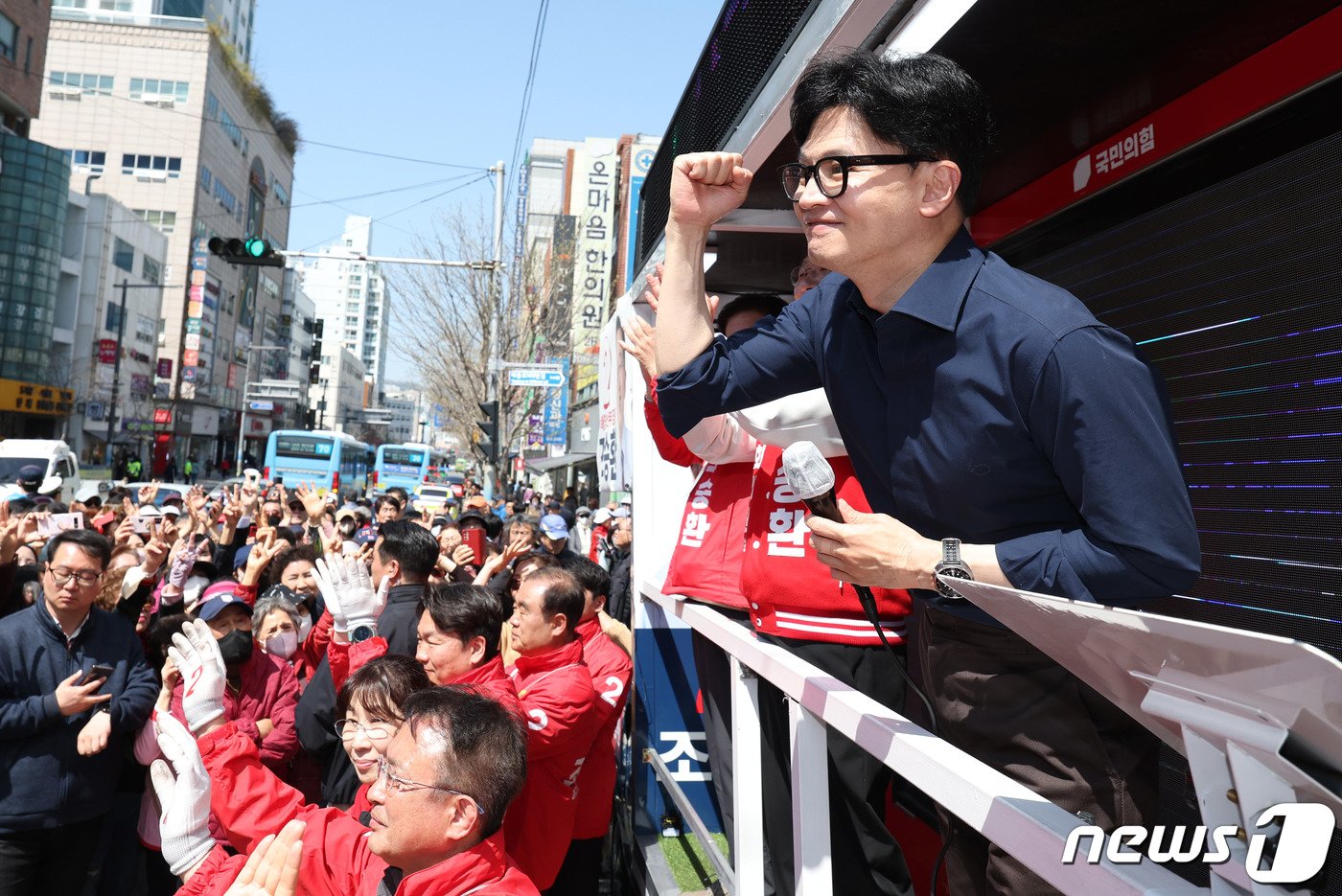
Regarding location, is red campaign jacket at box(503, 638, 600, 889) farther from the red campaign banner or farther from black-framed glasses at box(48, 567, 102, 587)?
the red campaign banner

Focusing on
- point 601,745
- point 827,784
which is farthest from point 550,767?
point 827,784

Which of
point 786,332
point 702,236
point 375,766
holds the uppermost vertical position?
point 702,236

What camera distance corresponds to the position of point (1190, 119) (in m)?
2.79

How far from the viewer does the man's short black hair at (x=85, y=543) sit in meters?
4.46

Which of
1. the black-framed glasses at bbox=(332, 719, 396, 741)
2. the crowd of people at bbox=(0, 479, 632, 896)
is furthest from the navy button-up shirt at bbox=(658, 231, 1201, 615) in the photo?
the black-framed glasses at bbox=(332, 719, 396, 741)

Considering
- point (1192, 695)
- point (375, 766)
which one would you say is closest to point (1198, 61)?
point (1192, 695)

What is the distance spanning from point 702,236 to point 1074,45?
4.38 feet

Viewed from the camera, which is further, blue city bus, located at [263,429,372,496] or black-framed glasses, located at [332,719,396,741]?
blue city bus, located at [263,429,372,496]

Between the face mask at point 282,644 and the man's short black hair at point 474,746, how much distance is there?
2.63 meters

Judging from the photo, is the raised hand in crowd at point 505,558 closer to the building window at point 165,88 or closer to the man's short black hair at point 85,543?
the man's short black hair at point 85,543

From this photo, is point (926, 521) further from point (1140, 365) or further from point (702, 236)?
point (702, 236)

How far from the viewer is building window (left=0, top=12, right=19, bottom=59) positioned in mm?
39906

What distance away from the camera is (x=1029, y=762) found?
170 centimetres

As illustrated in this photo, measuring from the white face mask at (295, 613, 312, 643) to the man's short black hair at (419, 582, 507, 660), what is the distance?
1.60m
